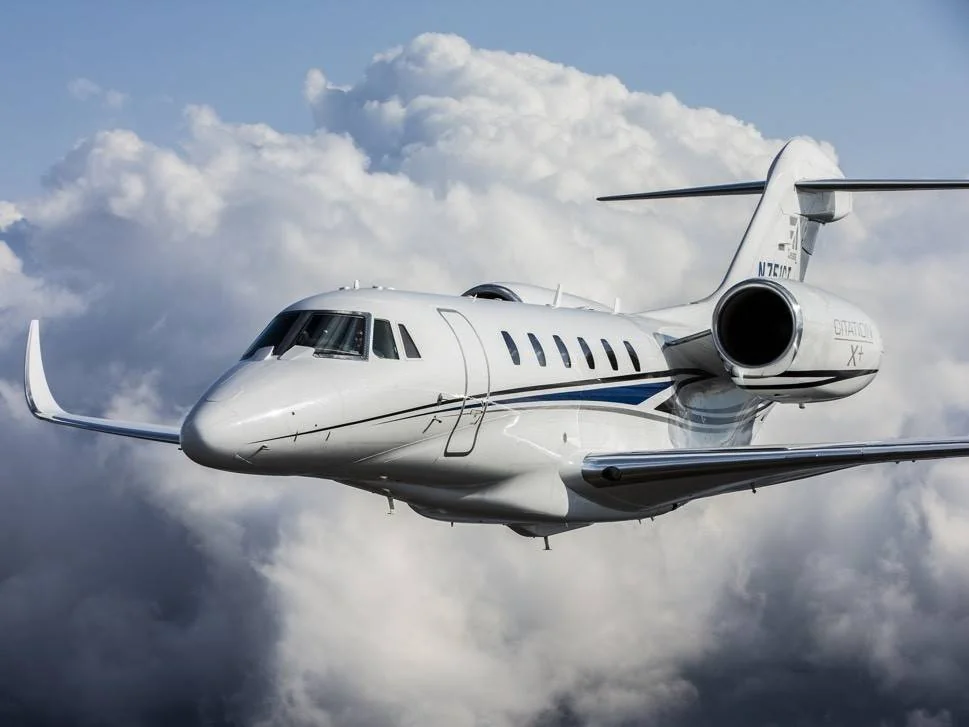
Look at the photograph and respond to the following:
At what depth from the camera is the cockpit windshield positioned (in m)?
18.6

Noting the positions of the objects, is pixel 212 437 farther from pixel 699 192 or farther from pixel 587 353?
pixel 699 192

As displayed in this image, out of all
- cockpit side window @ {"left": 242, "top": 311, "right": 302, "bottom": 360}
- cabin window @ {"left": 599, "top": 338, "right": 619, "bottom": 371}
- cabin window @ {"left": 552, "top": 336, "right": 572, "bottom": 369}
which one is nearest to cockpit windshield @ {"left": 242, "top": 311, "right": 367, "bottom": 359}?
cockpit side window @ {"left": 242, "top": 311, "right": 302, "bottom": 360}

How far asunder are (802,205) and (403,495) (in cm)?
1286

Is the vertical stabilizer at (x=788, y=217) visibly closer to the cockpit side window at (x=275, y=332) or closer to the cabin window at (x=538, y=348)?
the cabin window at (x=538, y=348)

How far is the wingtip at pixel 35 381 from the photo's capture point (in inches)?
1148

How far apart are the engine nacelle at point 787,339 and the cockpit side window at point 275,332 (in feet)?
26.2

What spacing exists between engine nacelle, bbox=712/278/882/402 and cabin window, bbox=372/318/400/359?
689 centimetres

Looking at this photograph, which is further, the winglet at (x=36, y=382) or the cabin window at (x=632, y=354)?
the winglet at (x=36, y=382)

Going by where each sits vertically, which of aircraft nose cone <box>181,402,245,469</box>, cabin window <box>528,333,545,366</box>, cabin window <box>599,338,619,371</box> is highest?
cabin window <box>599,338,619,371</box>

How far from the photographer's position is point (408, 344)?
1919cm

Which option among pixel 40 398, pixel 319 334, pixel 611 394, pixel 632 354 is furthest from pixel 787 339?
pixel 40 398

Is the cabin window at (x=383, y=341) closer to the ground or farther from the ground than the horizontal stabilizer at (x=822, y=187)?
closer to the ground

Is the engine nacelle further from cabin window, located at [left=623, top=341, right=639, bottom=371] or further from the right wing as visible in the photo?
the right wing

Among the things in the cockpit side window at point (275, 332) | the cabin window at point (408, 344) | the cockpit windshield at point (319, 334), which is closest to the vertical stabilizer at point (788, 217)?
the cabin window at point (408, 344)
